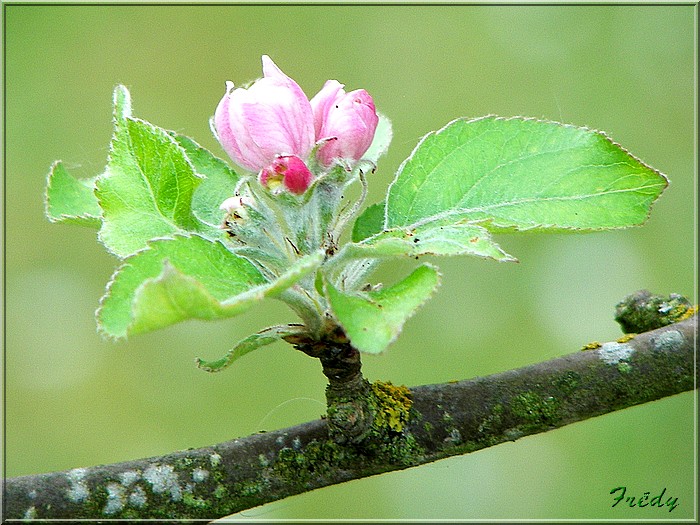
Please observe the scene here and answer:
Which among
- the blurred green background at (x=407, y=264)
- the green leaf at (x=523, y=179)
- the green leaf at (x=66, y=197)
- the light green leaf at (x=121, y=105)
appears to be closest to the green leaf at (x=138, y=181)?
the light green leaf at (x=121, y=105)

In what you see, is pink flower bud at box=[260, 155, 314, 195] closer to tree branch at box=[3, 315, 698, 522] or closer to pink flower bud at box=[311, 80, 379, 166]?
pink flower bud at box=[311, 80, 379, 166]

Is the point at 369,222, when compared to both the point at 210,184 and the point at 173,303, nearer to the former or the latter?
the point at 210,184

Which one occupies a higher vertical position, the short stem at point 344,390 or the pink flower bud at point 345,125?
the pink flower bud at point 345,125

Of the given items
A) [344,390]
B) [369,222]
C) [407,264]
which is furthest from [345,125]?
[407,264]

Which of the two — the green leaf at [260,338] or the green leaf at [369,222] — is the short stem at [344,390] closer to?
the green leaf at [260,338]

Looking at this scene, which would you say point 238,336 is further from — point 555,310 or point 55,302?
point 555,310

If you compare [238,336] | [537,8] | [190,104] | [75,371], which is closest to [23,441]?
[75,371]
